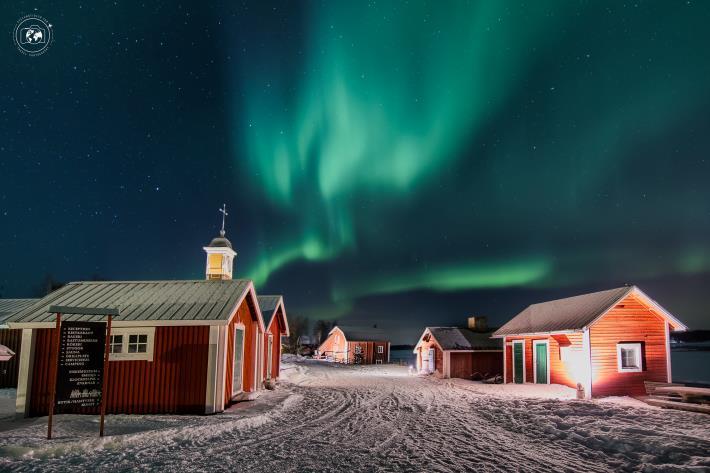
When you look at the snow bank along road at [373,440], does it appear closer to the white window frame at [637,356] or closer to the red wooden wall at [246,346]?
the red wooden wall at [246,346]

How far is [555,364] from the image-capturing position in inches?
941

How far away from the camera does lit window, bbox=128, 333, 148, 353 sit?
14727mm

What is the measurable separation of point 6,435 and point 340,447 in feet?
26.1

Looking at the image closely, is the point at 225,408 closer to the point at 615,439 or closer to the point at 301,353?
the point at 615,439

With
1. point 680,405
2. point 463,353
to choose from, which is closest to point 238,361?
point 680,405

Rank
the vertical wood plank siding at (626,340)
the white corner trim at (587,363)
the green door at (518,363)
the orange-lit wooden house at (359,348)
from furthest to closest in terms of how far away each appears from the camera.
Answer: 1. the orange-lit wooden house at (359,348)
2. the green door at (518,363)
3. the vertical wood plank siding at (626,340)
4. the white corner trim at (587,363)

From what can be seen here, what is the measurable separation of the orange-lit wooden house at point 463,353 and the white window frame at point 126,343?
2498cm

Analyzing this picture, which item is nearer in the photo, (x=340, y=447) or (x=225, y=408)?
(x=340, y=447)

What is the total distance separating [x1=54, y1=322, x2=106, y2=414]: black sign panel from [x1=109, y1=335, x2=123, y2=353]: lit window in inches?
118

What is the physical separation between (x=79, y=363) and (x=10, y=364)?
15.2 metres

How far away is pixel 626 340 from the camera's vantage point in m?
21.7

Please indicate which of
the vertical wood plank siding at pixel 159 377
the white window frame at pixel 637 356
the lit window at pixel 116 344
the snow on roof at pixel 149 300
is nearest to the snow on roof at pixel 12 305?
the snow on roof at pixel 149 300

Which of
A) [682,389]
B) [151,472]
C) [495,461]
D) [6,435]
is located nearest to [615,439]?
[495,461]

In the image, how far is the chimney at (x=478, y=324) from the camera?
39531 millimetres
